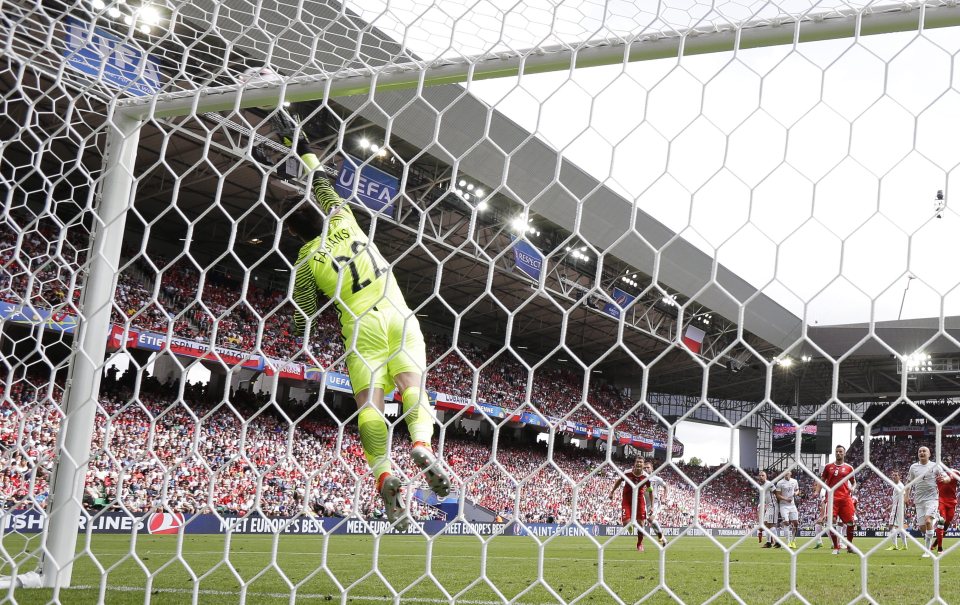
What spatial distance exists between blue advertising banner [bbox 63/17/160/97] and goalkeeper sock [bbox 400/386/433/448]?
1.70 meters

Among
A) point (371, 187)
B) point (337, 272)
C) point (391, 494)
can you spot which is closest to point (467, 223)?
point (371, 187)

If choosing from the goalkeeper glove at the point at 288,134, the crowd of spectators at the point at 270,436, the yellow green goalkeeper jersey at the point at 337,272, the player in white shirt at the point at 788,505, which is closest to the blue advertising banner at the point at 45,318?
the crowd of spectators at the point at 270,436

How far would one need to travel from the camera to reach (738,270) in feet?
7.59

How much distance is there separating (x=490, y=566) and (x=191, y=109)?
190 inches

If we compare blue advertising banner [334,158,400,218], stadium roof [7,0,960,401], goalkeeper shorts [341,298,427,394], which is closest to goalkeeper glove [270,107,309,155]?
stadium roof [7,0,960,401]

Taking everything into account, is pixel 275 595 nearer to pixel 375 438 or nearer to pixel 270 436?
pixel 375 438

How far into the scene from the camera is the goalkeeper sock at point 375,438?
306cm

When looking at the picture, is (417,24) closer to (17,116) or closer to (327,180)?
(327,180)

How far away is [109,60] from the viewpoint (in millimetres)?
3307

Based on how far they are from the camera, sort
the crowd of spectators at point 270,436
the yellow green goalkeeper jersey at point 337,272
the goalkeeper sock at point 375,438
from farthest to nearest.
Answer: the crowd of spectators at point 270,436 < the yellow green goalkeeper jersey at point 337,272 < the goalkeeper sock at point 375,438

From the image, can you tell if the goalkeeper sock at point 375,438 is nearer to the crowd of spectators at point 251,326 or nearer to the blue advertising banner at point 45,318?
the blue advertising banner at point 45,318

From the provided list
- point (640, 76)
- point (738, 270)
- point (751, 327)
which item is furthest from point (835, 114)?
point (751, 327)

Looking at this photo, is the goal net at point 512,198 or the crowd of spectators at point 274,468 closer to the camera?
the goal net at point 512,198

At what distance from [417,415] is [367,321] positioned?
0.58m
